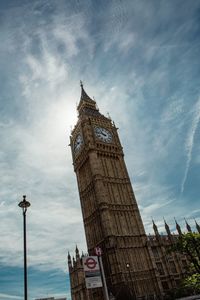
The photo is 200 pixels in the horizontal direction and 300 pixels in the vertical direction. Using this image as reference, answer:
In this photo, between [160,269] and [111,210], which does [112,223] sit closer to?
[111,210]

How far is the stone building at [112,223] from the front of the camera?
43.8 metres

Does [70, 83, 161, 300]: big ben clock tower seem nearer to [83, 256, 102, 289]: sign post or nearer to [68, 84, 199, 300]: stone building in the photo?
[68, 84, 199, 300]: stone building

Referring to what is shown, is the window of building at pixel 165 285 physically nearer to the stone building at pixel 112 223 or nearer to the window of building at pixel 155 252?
the stone building at pixel 112 223

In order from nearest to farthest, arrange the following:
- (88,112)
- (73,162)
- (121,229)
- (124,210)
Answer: (121,229) → (124,210) → (73,162) → (88,112)

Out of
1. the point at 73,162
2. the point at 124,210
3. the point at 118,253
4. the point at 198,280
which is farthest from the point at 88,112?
the point at 198,280

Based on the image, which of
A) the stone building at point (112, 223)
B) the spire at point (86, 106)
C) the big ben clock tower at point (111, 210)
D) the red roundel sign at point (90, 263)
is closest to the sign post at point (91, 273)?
the red roundel sign at point (90, 263)

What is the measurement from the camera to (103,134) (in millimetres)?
63031

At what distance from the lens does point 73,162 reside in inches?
2581

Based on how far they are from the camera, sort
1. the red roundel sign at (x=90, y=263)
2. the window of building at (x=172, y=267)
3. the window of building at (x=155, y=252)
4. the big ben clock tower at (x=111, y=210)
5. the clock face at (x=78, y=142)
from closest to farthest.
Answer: the red roundel sign at (x=90, y=263) → the big ben clock tower at (x=111, y=210) → the window of building at (x=172, y=267) → the window of building at (x=155, y=252) → the clock face at (x=78, y=142)

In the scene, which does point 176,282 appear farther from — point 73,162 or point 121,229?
point 73,162

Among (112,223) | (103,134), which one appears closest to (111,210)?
(112,223)

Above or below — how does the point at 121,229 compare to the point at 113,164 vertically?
below

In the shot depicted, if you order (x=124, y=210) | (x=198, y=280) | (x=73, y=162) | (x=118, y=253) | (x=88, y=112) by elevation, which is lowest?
(x=198, y=280)

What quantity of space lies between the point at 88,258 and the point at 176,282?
167 feet
